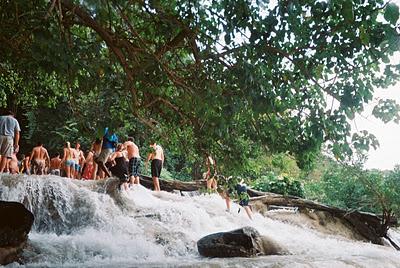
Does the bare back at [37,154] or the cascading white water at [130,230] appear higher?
the bare back at [37,154]

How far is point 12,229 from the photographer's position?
6.82 meters

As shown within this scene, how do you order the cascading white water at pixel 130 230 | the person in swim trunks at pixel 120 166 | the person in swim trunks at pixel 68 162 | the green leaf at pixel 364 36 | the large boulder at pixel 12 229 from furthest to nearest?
the person in swim trunks at pixel 68 162 → the person in swim trunks at pixel 120 166 → the cascading white water at pixel 130 230 → the large boulder at pixel 12 229 → the green leaf at pixel 364 36

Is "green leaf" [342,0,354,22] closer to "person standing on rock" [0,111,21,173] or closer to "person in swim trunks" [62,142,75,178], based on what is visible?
"person standing on rock" [0,111,21,173]

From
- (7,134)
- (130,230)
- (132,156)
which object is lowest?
(130,230)

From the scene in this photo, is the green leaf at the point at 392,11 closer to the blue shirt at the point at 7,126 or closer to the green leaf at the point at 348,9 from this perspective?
the green leaf at the point at 348,9

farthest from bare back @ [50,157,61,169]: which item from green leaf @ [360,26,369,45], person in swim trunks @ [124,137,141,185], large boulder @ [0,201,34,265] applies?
green leaf @ [360,26,369,45]

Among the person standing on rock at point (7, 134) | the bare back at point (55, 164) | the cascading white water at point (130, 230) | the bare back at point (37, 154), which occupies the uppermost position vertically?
the person standing on rock at point (7, 134)

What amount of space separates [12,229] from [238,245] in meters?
4.03

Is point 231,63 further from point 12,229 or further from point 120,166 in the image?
point 120,166

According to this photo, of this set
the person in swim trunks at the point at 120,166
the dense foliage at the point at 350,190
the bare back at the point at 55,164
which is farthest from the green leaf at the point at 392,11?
the bare back at the point at 55,164

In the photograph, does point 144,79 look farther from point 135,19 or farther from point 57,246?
point 57,246

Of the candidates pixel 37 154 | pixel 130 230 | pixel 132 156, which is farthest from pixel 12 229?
pixel 37 154

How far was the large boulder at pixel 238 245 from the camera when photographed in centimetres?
807

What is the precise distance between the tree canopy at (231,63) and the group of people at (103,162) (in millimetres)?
734
